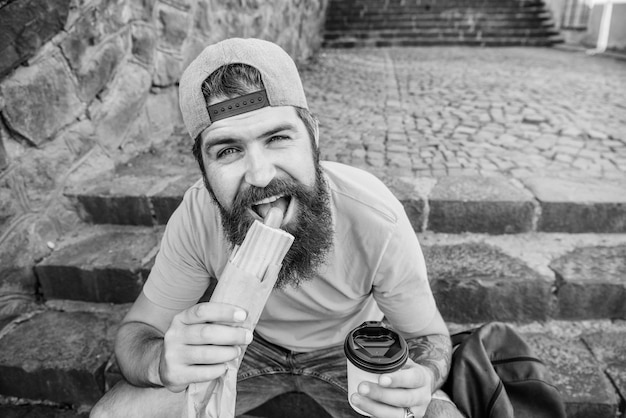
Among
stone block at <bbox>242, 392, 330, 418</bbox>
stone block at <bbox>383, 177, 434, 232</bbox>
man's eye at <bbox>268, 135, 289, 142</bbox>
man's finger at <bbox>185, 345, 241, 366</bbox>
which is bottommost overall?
stone block at <bbox>242, 392, 330, 418</bbox>

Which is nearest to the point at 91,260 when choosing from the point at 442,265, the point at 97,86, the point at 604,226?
the point at 97,86

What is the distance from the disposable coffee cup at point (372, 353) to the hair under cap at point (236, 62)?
0.79 meters

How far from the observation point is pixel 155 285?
1656 millimetres

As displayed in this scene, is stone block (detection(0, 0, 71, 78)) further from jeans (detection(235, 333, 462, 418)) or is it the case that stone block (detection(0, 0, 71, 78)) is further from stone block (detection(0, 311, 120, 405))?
jeans (detection(235, 333, 462, 418))

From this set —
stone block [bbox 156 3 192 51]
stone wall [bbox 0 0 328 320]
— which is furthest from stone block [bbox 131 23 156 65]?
stone block [bbox 156 3 192 51]

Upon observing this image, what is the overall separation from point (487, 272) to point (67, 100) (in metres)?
2.62

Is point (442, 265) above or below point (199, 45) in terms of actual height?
below

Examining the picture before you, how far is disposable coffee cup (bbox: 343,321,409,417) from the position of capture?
1.13 m

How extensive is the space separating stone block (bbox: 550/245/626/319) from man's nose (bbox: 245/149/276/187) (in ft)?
5.49

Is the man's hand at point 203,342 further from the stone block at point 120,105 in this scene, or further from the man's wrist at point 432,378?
the stone block at point 120,105

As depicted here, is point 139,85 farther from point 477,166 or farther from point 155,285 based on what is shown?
point 477,166

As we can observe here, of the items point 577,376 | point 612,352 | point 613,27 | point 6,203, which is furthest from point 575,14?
point 6,203

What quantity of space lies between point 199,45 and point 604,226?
357 centimetres

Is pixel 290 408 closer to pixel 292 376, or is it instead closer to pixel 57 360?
pixel 292 376
